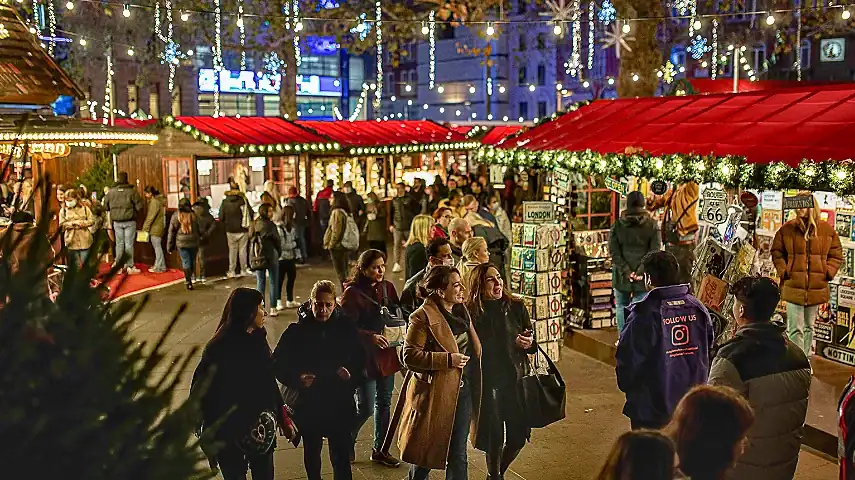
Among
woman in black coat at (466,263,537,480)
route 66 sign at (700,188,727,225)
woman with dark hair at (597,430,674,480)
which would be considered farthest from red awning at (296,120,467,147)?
woman with dark hair at (597,430,674,480)

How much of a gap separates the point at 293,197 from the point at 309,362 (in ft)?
35.8

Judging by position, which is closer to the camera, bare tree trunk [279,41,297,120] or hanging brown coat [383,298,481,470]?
hanging brown coat [383,298,481,470]

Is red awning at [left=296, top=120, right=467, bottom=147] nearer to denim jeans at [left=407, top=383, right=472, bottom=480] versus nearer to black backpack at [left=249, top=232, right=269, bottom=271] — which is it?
black backpack at [left=249, top=232, right=269, bottom=271]

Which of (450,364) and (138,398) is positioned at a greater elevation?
(138,398)

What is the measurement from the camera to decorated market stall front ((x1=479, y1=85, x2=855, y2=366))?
836 cm

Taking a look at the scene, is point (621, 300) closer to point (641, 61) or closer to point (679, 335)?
point (679, 335)

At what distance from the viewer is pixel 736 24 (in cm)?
4053

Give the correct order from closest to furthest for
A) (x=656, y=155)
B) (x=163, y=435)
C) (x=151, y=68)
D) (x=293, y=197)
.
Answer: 1. (x=163, y=435)
2. (x=656, y=155)
3. (x=293, y=197)
4. (x=151, y=68)

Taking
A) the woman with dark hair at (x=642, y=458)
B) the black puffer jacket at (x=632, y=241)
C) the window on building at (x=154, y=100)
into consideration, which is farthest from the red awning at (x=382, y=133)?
the window on building at (x=154, y=100)

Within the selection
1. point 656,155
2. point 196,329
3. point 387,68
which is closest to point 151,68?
point 387,68

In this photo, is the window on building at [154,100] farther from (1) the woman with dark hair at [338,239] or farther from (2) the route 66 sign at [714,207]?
(2) the route 66 sign at [714,207]

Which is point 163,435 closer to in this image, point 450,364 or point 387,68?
point 450,364

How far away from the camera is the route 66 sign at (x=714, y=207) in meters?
9.27

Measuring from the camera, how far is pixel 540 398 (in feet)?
20.2
